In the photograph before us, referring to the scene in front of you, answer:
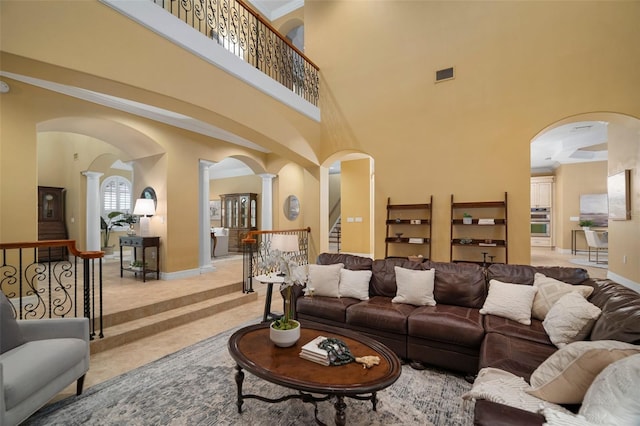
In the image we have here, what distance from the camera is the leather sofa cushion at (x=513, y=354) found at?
1893 mm

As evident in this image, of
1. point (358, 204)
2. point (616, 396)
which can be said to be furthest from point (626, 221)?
point (616, 396)

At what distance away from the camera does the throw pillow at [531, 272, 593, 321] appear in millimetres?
2467

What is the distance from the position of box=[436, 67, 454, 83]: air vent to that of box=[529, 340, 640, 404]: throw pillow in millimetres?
4623

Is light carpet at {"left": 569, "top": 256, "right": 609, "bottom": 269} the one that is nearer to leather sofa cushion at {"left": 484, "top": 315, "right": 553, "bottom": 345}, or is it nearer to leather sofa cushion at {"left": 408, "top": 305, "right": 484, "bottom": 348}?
leather sofa cushion at {"left": 484, "top": 315, "right": 553, "bottom": 345}

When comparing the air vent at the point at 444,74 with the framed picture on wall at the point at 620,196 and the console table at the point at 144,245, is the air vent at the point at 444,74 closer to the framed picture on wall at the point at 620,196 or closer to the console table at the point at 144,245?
the framed picture on wall at the point at 620,196

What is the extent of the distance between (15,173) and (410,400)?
522cm

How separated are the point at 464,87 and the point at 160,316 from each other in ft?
18.9

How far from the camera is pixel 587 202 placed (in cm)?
894

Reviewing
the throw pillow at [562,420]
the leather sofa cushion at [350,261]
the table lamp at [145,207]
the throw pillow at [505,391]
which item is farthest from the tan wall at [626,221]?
the table lamp at [145,207]

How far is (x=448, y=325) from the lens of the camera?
2570 mm

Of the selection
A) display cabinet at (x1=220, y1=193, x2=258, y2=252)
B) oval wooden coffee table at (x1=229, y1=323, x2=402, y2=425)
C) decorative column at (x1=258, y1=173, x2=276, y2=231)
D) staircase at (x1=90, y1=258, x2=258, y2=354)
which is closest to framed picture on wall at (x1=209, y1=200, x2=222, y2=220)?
display cabinet at (x1=220, y1=193, x2=258, y2=252)

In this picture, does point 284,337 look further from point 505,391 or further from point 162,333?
point 162,333

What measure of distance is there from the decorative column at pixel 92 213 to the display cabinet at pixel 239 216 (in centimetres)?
375

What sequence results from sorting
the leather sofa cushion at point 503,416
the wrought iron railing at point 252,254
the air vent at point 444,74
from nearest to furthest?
the leather sofa cushion at point 503,416 → the air vent at point 444,74 → the wrought iron railing at point 252,254
